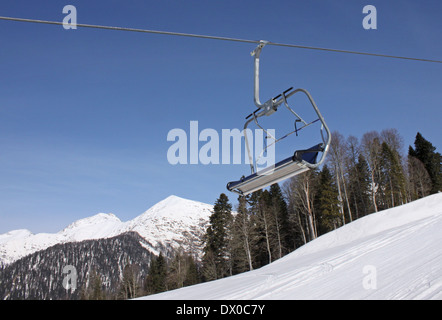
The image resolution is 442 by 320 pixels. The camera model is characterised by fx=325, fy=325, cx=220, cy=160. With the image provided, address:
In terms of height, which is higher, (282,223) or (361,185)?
(361,185)

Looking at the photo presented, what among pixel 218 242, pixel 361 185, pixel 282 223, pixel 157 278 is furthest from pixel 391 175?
pixel 157 278

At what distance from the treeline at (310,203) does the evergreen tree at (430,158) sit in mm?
2689

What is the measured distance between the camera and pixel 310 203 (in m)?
37.2

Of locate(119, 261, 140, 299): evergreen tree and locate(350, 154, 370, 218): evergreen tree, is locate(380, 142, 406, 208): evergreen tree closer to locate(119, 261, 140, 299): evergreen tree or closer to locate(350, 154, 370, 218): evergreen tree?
locate(350, 154, 370, 218): evergreen tree

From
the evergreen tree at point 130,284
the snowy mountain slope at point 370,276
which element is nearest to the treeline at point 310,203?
the evergreen tree at point 130,284

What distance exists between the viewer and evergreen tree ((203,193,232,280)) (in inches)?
1461

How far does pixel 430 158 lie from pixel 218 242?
33.8 metres

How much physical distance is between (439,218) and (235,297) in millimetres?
10751

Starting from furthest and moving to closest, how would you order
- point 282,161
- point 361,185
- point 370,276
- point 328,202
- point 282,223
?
point 361,185 < point 282,223 < point 328,202 < point 370,276 < point 282,161

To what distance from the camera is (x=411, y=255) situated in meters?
8.27

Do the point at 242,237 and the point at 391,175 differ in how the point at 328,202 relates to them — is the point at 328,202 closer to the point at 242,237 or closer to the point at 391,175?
the point at 391,175

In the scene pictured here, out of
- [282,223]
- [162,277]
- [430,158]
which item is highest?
[430,158]

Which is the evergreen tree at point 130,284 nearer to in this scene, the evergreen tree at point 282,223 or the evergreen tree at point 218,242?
the evergreen tree at point 218,242
